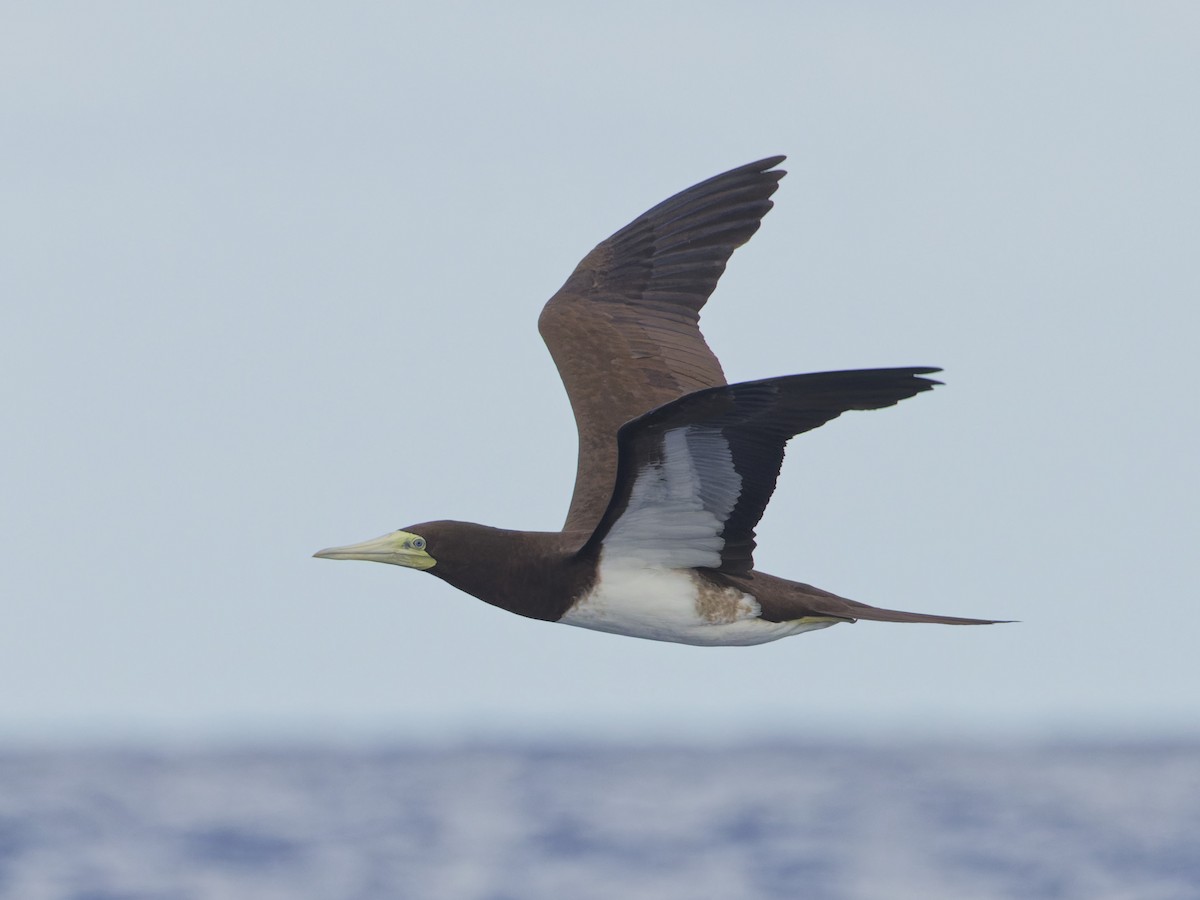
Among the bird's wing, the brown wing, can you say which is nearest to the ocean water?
the brown wing

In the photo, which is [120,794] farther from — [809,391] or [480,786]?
[809,391]

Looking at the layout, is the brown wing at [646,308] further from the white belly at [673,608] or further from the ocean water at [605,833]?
the ocean water at [605,833]

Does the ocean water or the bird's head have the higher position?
the bird's head

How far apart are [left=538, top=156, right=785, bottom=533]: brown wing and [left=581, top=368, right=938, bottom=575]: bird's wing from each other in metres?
1.53

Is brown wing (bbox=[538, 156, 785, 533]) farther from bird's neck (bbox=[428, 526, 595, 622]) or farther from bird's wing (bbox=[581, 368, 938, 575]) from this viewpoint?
bird's wing (bbox=[581, 368, 938, 575])

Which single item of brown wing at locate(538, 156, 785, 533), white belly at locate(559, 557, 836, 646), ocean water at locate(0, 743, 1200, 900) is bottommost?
ocean water at locate(0, 743, 1200, 900)

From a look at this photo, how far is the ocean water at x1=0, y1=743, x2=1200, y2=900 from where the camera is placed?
2477cm

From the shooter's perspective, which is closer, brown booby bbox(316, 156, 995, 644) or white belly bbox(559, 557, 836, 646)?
brown booby bbox(316, 156, 995, 644)

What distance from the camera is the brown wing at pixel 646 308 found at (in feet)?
38.2

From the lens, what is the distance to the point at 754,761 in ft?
182

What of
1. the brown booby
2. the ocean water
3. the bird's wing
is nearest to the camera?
the bird's wing

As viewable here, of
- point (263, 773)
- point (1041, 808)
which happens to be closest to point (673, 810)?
point (1041, 808)

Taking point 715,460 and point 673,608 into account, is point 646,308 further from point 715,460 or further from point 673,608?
point 715,460

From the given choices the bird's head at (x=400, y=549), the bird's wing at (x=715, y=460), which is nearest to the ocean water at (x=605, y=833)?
the bird's head at (x=400, y=549)
